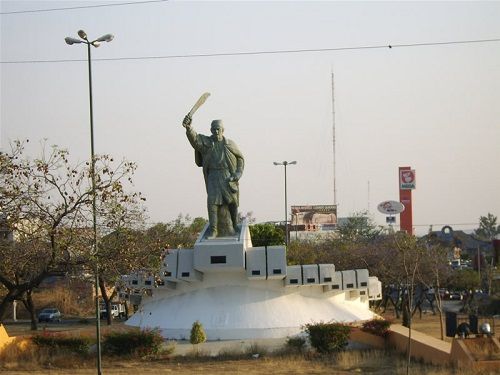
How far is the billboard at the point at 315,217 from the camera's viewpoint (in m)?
105

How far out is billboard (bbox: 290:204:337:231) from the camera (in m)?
105

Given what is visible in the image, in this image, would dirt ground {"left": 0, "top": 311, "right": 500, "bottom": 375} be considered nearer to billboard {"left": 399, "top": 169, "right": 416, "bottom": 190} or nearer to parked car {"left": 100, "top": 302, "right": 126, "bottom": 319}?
parked car {"left": 100, "top": 302, "right": 126, "bottom": 319}

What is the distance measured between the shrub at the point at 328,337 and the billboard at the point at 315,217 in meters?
75.3

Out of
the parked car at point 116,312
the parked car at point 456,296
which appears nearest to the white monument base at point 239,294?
the parked car at point 116,312

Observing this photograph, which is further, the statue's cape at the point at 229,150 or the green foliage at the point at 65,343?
the statue's cape at the point at 229,150

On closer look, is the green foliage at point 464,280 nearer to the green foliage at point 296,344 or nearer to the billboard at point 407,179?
the green foliage at point 296,344

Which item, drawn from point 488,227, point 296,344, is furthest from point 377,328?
point 488,227

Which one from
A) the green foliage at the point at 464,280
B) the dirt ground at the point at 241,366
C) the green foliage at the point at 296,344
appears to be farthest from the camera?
the green foliage at the point at 464,280

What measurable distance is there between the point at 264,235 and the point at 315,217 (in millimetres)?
56911

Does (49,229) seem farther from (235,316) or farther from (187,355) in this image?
(235,316)

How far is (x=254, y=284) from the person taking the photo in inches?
1257

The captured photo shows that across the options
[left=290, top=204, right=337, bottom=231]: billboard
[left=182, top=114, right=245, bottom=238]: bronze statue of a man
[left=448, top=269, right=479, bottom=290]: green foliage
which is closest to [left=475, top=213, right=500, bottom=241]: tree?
[left=290, top=204, right=337, bottom=231]: billboard

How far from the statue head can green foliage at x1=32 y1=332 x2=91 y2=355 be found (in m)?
9.03

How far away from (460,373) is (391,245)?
3288 cm
